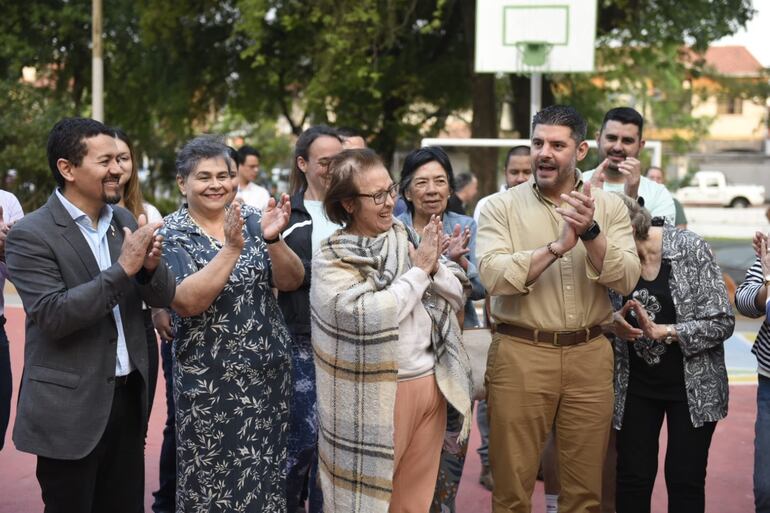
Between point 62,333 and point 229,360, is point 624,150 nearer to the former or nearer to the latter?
point 229,360

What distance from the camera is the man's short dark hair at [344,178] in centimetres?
375

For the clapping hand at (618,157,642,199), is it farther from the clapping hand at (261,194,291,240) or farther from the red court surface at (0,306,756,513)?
the red court surface at (0,306,756,513)

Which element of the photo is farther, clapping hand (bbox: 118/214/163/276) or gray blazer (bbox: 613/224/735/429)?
gray blazer (bbox: 613/224/735/429)

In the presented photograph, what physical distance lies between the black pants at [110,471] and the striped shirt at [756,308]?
2.75 m

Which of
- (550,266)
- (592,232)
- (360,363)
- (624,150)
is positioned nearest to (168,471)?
(360,363)

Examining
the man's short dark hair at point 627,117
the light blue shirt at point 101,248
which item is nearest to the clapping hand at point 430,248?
the light blue shirt at point 101,248

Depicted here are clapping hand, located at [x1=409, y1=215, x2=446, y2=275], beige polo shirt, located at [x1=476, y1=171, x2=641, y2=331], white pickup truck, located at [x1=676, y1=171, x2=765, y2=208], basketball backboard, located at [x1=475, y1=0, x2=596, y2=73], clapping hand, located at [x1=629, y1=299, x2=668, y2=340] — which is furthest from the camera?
white pickup truck, located at [x1=676, y1=171, x2=765, y2=208]

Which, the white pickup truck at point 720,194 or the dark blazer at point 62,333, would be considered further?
the white pickup truck at point 720,194

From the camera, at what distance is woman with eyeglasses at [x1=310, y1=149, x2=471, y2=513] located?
3631mm

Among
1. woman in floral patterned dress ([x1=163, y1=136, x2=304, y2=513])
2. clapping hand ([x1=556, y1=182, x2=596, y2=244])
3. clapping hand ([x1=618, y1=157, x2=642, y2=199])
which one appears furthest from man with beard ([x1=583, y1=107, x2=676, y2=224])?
woman in floral patterned dress ([x1=163, y1=136, x2=304, y2=513])

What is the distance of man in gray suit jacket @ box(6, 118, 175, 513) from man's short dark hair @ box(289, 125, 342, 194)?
4.61ft

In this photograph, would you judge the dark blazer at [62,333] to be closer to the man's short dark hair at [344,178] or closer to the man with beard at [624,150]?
the man's short dark hair at [344,178]

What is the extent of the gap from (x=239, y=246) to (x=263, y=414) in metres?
0.76

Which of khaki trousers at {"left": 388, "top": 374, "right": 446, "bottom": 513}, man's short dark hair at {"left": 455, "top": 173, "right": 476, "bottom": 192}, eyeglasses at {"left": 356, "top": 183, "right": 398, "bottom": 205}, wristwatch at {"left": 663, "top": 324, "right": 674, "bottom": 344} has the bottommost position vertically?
khaki trousers at {"left": 388, "top": 374, "right": 446, "bottom": 513}
